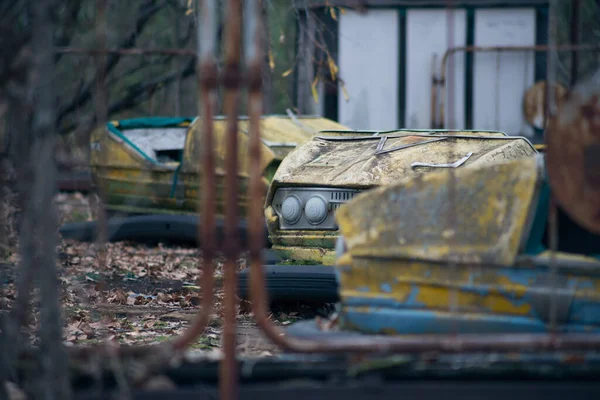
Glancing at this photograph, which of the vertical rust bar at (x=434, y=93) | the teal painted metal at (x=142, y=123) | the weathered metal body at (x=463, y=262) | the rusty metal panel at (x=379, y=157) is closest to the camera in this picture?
the weathered metal body at (x=463, y=262)

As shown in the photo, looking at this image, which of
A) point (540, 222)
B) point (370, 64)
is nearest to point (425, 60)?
point (370, 64)

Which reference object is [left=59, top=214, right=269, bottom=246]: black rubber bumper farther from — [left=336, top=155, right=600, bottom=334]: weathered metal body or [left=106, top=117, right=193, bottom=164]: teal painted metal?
[left=336, top=155, right=600, bottom=334]: weathered metal body

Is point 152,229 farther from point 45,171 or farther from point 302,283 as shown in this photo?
point 45,171

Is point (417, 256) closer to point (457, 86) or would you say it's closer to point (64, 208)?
point (457, 86)

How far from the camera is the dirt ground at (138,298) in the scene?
16.3ft

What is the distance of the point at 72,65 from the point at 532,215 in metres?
19.7

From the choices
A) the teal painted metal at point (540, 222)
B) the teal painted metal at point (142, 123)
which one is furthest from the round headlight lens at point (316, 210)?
the teal painted metal at point (142, 123)

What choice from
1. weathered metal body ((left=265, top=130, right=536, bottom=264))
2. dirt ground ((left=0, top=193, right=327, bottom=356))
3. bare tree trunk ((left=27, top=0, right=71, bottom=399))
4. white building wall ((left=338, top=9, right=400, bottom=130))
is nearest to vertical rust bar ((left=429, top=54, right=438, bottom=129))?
white building wall ((left=338, top=9, right=400, bottom=130))

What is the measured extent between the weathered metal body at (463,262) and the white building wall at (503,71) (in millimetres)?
7495

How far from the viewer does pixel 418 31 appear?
10555 mm

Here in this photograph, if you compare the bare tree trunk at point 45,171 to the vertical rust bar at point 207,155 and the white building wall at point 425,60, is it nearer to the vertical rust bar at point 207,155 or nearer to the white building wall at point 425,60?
the vertical rust bar at point 207,155

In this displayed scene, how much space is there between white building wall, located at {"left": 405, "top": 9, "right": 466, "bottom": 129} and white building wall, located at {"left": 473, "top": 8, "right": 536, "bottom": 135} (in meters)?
0.22

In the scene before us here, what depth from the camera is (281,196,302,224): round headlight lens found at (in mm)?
5410

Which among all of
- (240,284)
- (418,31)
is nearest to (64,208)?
(418,31)
